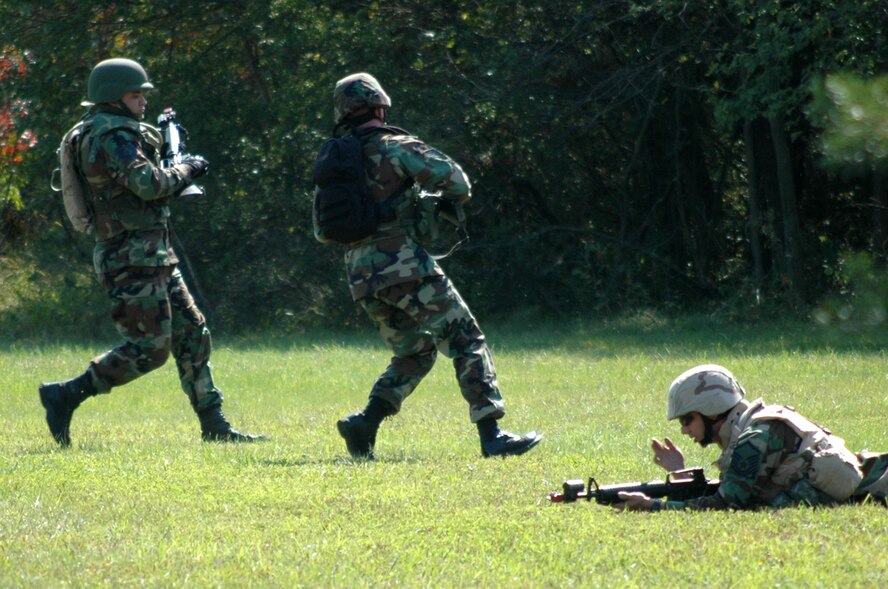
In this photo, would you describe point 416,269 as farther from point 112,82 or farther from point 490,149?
point 490,149

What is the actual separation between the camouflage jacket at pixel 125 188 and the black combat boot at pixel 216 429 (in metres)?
1.00

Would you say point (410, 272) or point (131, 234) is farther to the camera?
point (131, 234)

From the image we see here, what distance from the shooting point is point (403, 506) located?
617 cm

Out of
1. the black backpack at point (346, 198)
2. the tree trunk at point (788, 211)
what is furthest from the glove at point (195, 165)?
the tree trunk at point (788, 211)

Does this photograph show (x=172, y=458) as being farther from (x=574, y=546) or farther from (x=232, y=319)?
(x=232, y=319)

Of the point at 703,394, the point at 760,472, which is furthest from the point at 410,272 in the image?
the point at 760,472

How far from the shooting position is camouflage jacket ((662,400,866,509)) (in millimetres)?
5828

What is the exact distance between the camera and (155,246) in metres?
8.26

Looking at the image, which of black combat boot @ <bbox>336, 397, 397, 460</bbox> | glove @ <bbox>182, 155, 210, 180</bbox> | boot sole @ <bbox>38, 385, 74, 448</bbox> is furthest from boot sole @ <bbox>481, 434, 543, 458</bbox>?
boot sole @ <bbox>38, 385, 74, 448</bbox>

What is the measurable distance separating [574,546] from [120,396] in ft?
25.1

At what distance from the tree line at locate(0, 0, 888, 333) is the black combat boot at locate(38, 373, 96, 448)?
419 inches

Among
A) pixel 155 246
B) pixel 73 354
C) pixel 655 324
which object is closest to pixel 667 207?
pixel 655 324

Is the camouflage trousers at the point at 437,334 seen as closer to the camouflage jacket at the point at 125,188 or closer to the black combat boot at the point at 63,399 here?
the camouflage jacket at the point at 125,188

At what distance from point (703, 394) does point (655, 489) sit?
488 millimetres
